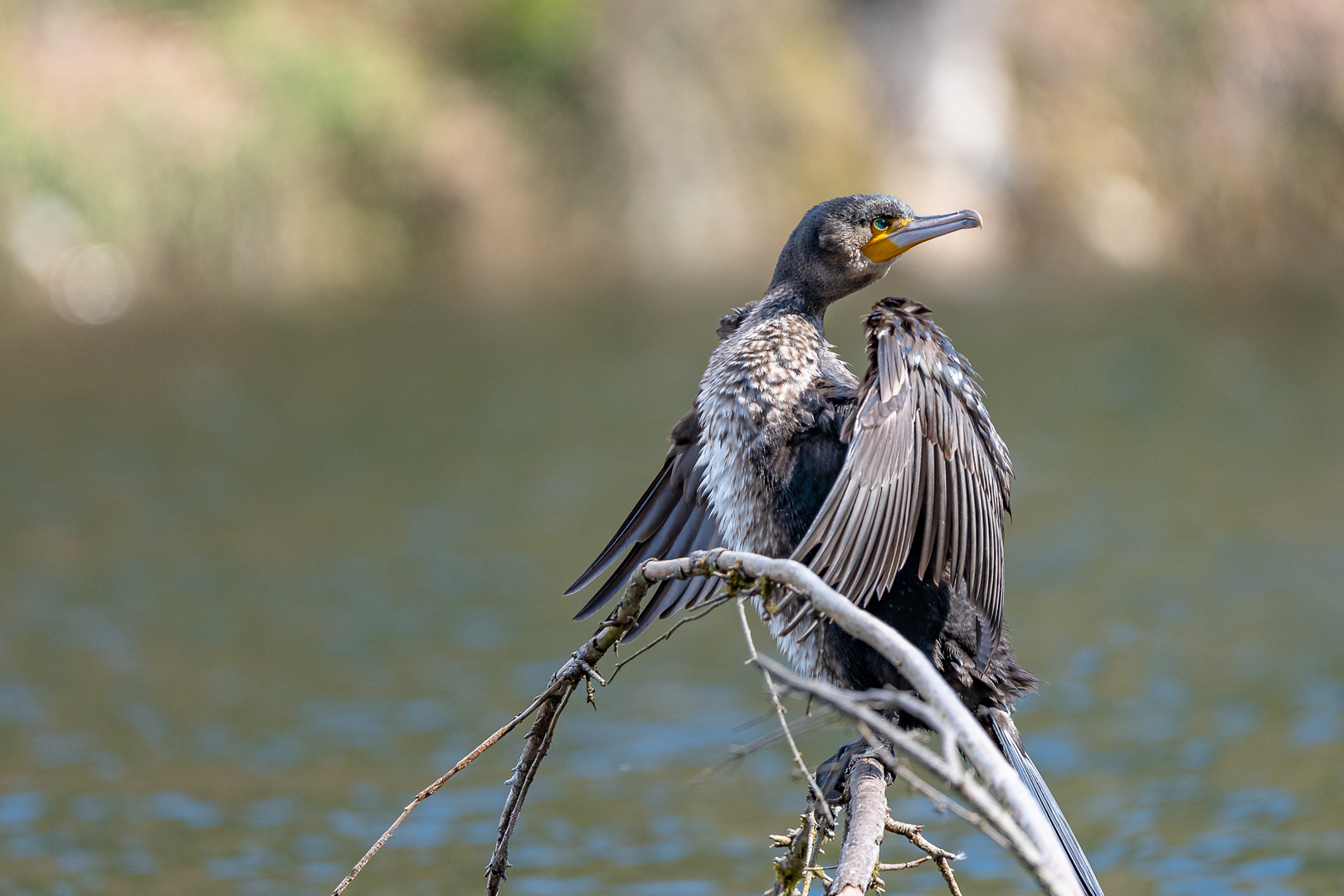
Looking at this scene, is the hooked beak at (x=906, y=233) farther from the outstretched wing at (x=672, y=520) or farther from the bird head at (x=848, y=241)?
the outstretched wing at (x=672, y=520)

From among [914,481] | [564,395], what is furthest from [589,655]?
[564,395]

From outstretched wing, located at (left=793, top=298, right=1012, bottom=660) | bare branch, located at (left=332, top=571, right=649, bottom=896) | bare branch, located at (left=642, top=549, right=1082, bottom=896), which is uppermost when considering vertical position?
outstretched wing, located at (left=793, top=298, right=1012, bottom=660)

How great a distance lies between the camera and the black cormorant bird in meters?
3.86

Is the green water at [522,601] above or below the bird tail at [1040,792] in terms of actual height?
above

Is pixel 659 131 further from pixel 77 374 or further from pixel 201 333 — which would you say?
pixel 77 374

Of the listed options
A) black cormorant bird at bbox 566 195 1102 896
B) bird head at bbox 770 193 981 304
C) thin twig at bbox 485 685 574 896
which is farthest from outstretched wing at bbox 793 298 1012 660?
thin twig at bbox 485 685 574 896

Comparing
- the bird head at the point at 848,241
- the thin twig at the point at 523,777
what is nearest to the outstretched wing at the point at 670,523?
the bird head at the point at 848,241

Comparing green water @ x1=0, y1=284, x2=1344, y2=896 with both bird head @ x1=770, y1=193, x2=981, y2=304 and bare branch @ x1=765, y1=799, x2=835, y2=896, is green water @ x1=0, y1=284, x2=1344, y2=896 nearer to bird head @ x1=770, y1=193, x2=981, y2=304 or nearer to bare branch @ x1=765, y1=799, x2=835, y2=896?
bare branch @ x1=765, y1=799, x2=835, y2=896

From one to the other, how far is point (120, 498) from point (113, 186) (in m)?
5.91

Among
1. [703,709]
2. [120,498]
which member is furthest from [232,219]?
[703,709]

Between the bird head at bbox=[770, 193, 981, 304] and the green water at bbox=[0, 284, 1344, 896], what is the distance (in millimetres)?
1615

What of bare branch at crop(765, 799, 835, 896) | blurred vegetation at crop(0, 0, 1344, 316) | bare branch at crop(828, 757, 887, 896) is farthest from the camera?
blurred vegetation at crop(0, 0, 1344, 316)

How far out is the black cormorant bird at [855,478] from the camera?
3859 millimetres

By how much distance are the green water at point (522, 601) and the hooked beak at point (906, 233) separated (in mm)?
1670
